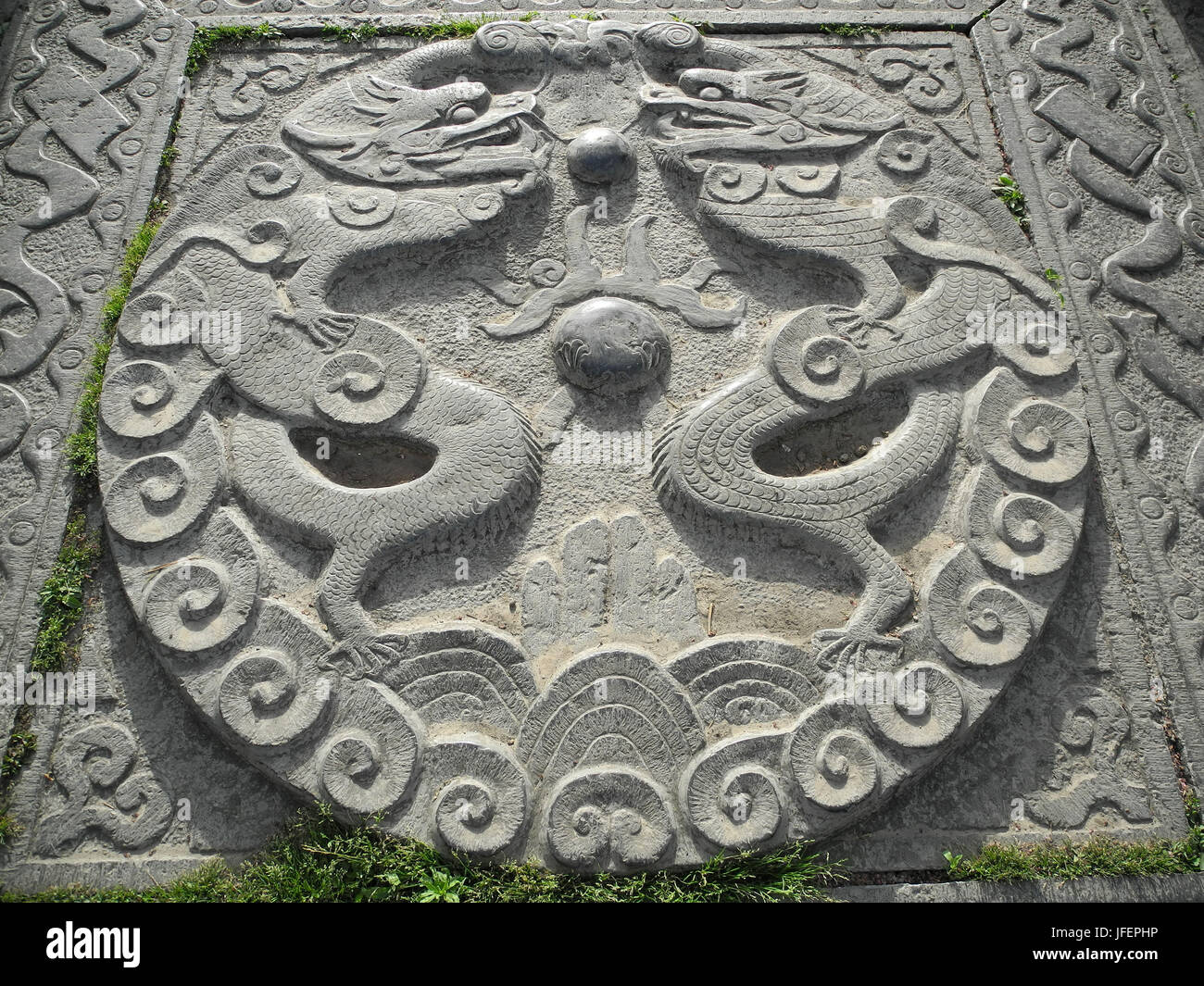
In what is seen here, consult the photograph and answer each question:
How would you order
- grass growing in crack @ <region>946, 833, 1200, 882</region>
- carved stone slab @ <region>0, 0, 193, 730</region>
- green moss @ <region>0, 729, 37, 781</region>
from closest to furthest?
1. grass growing in crack @ <region>946, 833, 1200, 882</region>
2. green moss @ <region>0, 729, 37, 781</region>
3. carved stone slab @ <region>0, 0, 193, 730</region>

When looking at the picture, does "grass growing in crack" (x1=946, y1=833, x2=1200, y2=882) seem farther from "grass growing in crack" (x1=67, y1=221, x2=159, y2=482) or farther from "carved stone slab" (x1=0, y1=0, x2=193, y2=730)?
"grass growing in crack" (x1=67, y1=221, x2=159, y2=482)

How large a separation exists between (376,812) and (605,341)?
6.28 ft

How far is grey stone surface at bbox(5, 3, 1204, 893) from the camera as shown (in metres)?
2.78

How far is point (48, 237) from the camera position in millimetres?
3771

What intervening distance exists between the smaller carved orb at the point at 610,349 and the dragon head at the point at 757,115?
3.00 ft

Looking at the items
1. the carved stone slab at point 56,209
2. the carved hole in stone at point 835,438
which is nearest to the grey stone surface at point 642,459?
the carved hole in stone at point 835,438

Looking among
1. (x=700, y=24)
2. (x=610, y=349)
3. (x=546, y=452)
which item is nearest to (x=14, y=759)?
(x=546, y=452)

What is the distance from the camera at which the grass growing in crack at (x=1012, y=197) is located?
3.87 meters

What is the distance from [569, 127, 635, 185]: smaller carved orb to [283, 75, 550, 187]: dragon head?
0.50ft

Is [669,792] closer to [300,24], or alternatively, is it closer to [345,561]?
[345,561]

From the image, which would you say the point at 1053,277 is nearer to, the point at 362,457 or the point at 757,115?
the point at 757,115

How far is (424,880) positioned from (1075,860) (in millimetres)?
2068

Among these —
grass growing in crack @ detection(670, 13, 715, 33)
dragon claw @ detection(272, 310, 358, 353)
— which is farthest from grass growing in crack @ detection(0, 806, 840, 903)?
grass growing in crack @ detection(670, 13, 715, 33)

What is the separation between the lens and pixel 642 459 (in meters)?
3.34
